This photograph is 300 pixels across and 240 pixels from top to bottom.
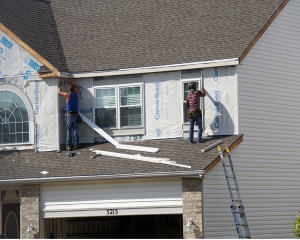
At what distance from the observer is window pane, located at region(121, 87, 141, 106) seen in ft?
52.7

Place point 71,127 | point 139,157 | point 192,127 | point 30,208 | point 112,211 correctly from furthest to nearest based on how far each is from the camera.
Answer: point 71,127 → point 192,127 → point 30,208 → point 139,157 → point 112,211

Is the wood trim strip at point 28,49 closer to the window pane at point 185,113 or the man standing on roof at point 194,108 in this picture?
the window pane at point 185,113

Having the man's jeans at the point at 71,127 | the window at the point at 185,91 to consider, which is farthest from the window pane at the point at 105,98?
the window at the point at 185,91

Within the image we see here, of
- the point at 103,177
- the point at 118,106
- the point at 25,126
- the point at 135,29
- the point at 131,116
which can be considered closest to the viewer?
the point at 103,177

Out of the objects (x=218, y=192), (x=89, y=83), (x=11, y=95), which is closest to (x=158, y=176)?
(x=218, y=192)

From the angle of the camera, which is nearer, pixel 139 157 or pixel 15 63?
pixel 139 157

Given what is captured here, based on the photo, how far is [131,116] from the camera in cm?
1605

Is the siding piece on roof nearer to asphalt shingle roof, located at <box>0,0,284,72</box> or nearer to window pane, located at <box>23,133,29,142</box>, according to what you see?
asphalt shingle roof, located at <box>0,0,284,72</box>

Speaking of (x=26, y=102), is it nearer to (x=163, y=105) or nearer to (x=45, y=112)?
(x=45, y=112)

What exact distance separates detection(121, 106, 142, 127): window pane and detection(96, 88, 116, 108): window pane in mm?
500

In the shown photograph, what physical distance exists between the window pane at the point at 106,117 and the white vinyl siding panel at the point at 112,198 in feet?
9.10

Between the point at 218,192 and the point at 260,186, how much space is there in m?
2.03

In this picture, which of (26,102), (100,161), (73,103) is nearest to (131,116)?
(73,103)

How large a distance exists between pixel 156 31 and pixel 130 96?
9.60ft
